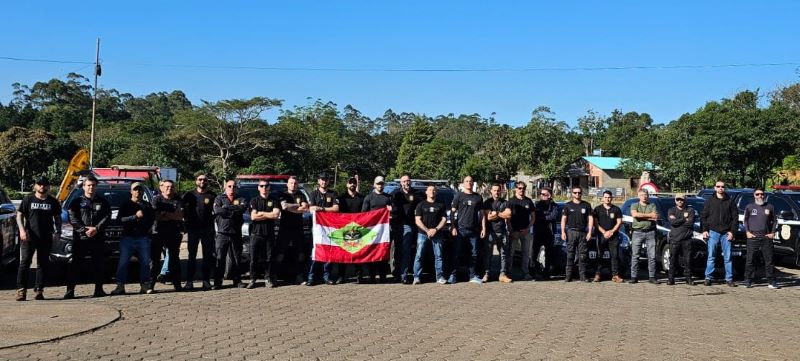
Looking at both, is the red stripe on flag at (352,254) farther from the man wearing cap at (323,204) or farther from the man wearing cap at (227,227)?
the man wearing cap at (227,227)

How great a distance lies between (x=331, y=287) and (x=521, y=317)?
3.73 m

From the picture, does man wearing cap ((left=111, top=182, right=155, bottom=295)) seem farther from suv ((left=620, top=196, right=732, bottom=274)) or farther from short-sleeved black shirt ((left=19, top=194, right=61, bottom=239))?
suv ((left=620, top=196, right=732, bottom=274))

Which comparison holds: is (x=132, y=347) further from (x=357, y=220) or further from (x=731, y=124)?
(x=731, y=124)

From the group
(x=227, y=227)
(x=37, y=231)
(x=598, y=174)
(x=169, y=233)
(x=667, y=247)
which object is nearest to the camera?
(x=37, y=231)

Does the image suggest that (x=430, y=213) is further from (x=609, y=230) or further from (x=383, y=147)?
(x=383, y=147)

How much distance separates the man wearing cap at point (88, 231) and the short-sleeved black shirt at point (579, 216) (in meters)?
7.87

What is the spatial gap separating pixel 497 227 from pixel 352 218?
2623 millimetres

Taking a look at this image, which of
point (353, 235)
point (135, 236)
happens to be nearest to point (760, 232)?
point (353, 235)

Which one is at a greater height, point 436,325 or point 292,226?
point 292,226

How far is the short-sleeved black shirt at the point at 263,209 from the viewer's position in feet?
38.9

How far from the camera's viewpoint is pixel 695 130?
140 ft

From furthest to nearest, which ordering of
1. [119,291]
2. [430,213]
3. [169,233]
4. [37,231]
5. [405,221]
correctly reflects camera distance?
1. [405,221]
2. [430,213]
3. [169,233]
4. [119,291]
5. [37,231]

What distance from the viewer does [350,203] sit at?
13070 millimetres

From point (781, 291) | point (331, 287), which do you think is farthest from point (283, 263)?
point (781, 291)
